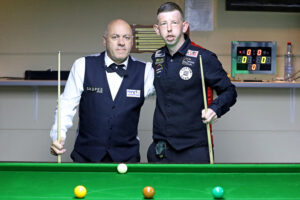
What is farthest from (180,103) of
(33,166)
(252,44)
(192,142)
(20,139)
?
(20,139)

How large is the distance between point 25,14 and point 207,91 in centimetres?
223

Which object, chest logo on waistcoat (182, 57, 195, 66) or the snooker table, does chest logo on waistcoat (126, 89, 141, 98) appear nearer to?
chest logo on waistcoat (182, 57, 195, 66)

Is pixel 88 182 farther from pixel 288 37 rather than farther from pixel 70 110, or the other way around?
pixel 288 37

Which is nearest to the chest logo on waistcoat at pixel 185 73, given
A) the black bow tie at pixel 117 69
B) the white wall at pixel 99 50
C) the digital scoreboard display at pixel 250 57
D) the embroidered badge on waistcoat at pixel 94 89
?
the black bow tie at pixel 117 69

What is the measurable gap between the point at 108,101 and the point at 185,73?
48cm

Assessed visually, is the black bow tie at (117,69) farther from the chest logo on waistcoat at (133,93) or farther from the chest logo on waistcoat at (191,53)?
the chest logo on waistcoat at (191,53)

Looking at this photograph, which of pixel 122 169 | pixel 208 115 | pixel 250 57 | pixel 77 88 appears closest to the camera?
pixel 122 169

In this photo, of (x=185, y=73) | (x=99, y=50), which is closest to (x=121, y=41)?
(x=185, y=73)

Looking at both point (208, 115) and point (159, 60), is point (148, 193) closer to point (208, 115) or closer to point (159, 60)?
point (208, 115)

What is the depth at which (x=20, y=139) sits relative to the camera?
431 cm

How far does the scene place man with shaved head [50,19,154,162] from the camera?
9.02 feet

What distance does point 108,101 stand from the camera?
9.07ft

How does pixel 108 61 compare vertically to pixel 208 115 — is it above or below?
above

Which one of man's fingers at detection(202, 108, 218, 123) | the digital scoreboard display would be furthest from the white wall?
man's fingers at detection(202, 108, 218, 123)
